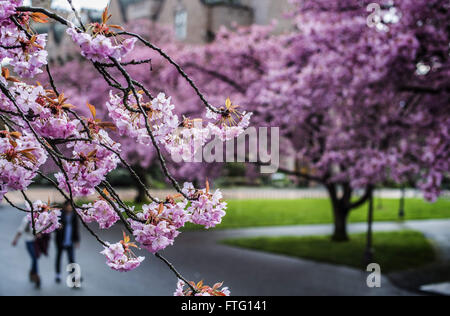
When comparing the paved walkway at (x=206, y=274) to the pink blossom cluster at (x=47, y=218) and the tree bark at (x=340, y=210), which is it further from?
the pink blossom cluster at (x=47, y=218)

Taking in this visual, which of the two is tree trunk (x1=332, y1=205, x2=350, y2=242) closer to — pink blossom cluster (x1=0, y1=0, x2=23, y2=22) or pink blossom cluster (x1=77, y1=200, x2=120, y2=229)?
pink blossom cluster (x1=77, y1=200, x2=120, y2=229)

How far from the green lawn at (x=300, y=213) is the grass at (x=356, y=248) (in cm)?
378

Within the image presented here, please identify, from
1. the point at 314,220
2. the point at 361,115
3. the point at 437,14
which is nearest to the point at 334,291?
the point at 361,115

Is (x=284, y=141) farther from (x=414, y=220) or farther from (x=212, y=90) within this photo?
(x=414, y=220)

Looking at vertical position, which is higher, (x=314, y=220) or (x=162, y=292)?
(x=162, y=292)

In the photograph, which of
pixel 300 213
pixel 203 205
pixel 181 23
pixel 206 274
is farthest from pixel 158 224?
pixel 181 23

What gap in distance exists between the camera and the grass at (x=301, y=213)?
65.1 feet

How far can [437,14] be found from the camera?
7516 millimetres

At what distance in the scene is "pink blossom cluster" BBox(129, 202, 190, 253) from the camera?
2.15 meters

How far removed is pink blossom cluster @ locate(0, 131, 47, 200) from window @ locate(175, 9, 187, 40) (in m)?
27.3

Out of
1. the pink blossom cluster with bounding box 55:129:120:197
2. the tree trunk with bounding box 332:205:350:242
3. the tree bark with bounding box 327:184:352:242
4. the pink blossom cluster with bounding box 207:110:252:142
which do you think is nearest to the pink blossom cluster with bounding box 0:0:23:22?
the pink blossom cluster with bounding box 55:129:120:197

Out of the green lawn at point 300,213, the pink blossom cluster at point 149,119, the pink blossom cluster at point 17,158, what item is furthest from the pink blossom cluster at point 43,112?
the green lawn at point 300,213

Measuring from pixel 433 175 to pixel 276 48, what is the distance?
21.9 ft

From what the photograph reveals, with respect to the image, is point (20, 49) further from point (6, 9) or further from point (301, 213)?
point (301, 213)
